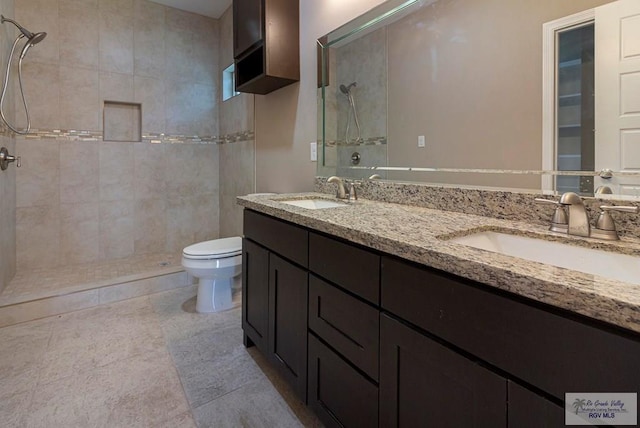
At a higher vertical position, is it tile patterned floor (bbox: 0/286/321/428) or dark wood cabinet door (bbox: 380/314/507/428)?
dark wood cabinet door (bbox: 380/314/507/428)

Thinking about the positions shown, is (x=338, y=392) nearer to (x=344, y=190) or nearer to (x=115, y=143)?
(x=344, y=190)

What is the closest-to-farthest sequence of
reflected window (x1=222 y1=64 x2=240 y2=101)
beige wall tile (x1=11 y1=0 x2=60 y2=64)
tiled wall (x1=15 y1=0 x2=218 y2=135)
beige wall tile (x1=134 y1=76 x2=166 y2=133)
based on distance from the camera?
beige wall tile (x1=11 y1=0 x2=60 y2=64)
tiled wall (x1=15 y1=0 x2=218 y2=135)
beige wall tile (x1=134 y1=76 x2=166 y2=133)
reflected window (x1=222 y1=64 x2=240 y2=101)

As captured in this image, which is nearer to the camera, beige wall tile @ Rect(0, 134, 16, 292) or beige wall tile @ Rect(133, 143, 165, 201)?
beige wall tile @ Rect(0, 134, 16, 292)

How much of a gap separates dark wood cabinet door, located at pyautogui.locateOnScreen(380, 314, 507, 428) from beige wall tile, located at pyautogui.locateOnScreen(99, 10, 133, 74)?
10.9 ft

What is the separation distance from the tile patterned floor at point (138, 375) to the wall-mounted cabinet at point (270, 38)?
1.65 meters

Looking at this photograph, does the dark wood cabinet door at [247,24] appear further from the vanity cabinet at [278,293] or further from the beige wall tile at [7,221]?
the beige wall tile at [7,221]

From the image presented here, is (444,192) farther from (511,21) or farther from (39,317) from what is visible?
(39,317)

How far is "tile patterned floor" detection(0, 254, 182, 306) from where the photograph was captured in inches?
90.4

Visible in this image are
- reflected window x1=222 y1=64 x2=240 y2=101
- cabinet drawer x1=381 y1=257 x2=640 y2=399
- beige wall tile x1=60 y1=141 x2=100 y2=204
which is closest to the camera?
cabinet drawer x1=381 y1=257 x2=640 y2=399

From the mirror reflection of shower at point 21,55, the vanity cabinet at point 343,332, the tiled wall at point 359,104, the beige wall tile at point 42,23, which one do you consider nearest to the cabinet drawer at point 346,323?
the vanity cabinet at point 343,332

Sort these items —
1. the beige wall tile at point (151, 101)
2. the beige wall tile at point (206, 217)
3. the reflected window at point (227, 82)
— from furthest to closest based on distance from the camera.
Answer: the beige wall tile at point (206, 217) < the reflected window at point (227, 82) < the beige wall tile at point (151, 101)

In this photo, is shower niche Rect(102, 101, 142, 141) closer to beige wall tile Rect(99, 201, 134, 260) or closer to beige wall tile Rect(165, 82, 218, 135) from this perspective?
beige wall tile Rect(165, 82, 218, 135)

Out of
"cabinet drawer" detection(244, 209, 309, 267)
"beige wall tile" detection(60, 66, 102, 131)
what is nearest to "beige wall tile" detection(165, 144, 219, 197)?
"beige wall tile" detection(60, 66, 102, 131)

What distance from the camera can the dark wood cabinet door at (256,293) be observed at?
5.20 feet
